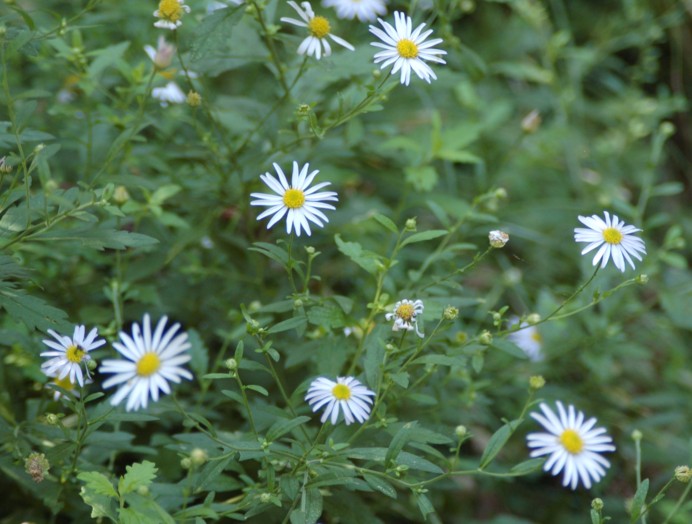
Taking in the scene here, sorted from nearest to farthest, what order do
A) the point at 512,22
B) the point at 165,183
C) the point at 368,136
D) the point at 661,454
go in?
the point at 165,183 → the point at 661,454 → the point at 368,136 → the point at 512,22

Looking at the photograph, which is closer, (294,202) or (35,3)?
(294,202)

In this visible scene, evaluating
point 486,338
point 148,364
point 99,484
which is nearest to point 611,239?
point 486,338

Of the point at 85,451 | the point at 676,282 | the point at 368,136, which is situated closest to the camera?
the point at 85,451

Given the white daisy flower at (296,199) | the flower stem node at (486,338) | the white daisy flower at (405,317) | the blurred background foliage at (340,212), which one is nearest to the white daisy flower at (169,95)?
the blurred background foliage at (340,212)

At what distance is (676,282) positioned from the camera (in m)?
2.53

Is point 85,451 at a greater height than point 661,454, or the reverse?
point 661,454

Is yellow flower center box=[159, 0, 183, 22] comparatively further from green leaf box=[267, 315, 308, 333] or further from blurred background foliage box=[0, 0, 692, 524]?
green leaf box=[267, 315, 308, 333]

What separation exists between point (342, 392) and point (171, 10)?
74cm

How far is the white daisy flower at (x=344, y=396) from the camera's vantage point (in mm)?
1305

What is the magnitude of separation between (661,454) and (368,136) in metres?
1.20

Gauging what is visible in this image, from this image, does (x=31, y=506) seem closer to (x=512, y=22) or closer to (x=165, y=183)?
(x=165, y=183)

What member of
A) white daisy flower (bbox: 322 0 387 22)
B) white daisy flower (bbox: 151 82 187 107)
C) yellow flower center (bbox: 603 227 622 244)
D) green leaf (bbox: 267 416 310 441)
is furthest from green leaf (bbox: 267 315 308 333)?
white daisy flower (bbox: 322 0 387 22)

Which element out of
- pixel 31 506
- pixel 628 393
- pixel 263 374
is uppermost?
pixel 628 393

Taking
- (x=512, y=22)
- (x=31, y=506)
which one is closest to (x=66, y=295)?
(x=31, y=506)
